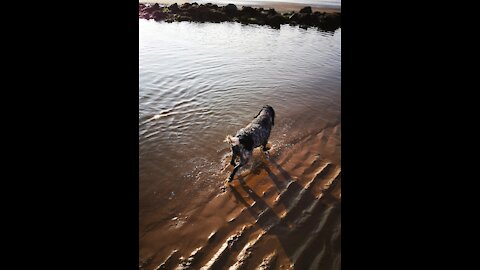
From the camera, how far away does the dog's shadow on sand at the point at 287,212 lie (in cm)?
451

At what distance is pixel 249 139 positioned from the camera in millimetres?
6059

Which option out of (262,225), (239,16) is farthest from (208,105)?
(239,16)

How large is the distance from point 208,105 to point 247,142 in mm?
3554

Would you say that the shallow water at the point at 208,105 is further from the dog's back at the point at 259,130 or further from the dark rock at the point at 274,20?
the dark rock at the point at 274,20

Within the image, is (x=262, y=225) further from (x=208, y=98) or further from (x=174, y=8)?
(x=174, y=8)

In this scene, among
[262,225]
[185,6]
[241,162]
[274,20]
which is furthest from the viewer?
[185,6]
